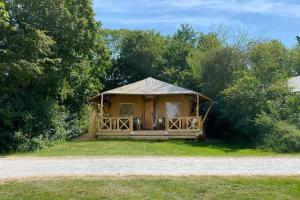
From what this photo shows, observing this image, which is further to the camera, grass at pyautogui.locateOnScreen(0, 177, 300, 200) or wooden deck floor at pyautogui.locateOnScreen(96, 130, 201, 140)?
wooden deck floor at pyautogui.locateOnScreen(96, 130, 201, 140)

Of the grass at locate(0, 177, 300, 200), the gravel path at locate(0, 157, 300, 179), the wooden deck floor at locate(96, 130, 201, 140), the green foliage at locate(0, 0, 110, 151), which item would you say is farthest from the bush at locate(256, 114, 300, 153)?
the green foliage at locate(0, 0, 110, 151)

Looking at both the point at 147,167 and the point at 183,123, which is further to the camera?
the point at 183,123

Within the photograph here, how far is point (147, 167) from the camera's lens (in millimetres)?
10547

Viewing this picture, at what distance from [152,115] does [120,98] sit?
2436 millimetres

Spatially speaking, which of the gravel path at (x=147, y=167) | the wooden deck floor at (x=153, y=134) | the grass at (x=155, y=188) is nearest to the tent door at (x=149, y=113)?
the wooden deck floor at (x=153, y=134)

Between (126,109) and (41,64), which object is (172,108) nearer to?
(126,109)

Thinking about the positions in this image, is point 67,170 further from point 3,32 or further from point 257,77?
point 257,77

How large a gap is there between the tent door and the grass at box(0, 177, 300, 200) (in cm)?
1872

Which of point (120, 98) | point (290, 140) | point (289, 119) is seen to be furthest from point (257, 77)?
point (120, 98)

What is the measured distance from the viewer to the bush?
17.4 metres

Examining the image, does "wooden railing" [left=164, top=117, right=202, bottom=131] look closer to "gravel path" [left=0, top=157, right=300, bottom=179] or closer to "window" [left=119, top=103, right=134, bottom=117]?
"window" [left=119, top=103, right=134, bottom=117]

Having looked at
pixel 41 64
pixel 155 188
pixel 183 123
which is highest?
pixel 41 64

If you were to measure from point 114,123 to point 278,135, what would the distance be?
Answer: 9.60 m

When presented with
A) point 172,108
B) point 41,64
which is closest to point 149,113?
point 172,108
